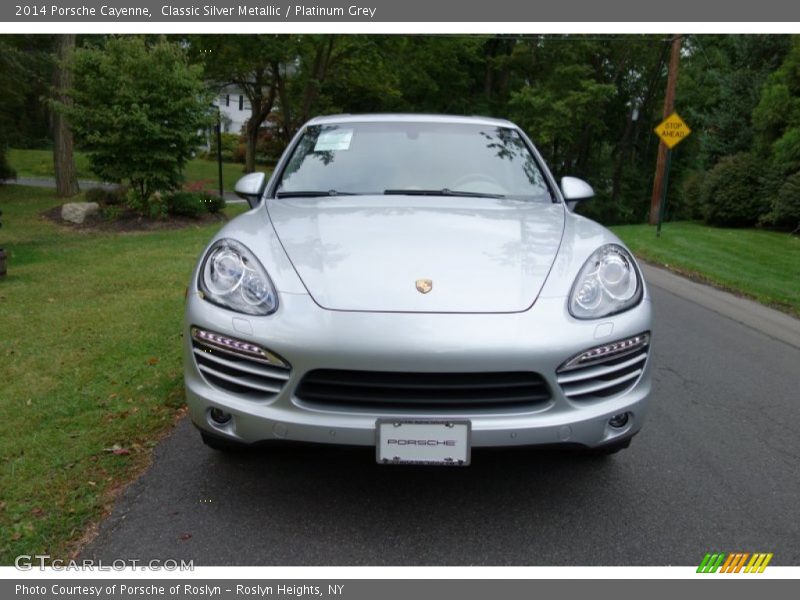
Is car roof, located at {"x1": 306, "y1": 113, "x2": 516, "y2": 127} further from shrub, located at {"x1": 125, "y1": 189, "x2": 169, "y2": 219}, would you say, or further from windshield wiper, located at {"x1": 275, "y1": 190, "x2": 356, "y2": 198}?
shrub, located at {"x1": 125, "y1": 189, "x2": 169, "y2": 219}

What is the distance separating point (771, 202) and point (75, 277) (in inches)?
637

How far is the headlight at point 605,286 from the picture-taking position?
2.54 metres

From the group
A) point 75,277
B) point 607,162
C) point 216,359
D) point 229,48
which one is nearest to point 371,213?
point 216,359

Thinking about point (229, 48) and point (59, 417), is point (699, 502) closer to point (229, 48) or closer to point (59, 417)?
point (59, 417)

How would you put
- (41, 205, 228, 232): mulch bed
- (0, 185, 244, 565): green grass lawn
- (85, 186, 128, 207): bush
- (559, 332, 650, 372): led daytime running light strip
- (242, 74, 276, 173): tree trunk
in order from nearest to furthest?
(559, 332, 650, 372): led daytime running light strip → (0, 185, 244, 565): green grass lawn → (41, 205, 228, 232): mulch bed → (85, 186, 128, 207): bush → (242, 74, 276, 173): tree trunk

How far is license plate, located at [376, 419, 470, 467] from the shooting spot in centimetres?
229

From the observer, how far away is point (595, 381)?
2.46 m

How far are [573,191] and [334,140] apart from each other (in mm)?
1459

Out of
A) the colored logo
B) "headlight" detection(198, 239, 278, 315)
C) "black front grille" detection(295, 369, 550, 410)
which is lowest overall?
the colored logo

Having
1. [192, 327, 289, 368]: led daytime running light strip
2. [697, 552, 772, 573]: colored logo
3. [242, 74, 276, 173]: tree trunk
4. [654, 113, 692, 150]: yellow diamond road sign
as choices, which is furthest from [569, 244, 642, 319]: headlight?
[242, 74, 276, 173]: tree trunk

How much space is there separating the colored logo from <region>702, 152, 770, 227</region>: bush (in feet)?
55.8

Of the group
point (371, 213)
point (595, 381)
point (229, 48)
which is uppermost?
point (229, 48)

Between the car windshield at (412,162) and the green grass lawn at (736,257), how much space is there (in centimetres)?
502
